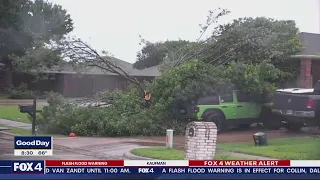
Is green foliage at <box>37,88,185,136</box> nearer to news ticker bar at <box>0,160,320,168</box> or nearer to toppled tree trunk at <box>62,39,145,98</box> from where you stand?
toppled tree trunk at <box>62,39,145,98</box>

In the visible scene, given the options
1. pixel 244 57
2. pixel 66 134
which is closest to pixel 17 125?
pixel 66 134

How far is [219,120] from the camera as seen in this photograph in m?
3.88

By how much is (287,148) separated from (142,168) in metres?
1.22

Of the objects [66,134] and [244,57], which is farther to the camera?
[244,57]

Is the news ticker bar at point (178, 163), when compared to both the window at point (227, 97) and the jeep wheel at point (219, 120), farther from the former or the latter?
the window at point (227, 97)

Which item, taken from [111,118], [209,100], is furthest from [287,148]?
[111,118]

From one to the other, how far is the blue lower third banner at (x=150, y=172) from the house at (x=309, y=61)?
2.34 feet

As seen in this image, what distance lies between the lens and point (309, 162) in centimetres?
366

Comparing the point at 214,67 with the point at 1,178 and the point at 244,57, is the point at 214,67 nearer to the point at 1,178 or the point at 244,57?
the point at 244,57

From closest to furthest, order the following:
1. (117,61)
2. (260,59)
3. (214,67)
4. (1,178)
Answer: (1,178) < (117,61) < (260,59) < (214,67)

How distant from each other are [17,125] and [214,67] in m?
2.32

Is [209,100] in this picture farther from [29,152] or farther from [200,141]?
[29,152]

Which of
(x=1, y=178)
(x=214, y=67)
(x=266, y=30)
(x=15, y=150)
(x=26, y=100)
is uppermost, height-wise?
(x=266, y=30)

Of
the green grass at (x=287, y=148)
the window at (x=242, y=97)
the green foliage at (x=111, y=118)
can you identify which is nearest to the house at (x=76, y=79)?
the green foliage at (x=111, y=118)
